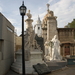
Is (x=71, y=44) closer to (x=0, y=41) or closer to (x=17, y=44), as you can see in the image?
(x=17, y=44)

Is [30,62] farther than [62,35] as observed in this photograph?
No

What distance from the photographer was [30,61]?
7.41 metres

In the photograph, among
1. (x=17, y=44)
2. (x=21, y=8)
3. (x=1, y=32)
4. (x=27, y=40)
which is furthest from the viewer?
(x=17, y=44)

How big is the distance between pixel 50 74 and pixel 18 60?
2.62 m

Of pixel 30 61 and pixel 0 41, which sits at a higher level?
pixel 0 41

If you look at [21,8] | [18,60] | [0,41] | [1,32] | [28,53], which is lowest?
[18,60]

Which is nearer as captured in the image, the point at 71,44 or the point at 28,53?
the point at 28,53

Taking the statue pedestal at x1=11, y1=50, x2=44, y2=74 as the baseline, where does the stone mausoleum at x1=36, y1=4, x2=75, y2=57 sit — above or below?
above

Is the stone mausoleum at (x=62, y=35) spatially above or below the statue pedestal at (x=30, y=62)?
above

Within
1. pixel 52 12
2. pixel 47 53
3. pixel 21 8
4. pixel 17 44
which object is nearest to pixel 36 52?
pixel 21 8

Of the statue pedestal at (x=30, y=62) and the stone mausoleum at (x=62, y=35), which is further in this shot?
the stone mausoleum at (x=62, y=35)

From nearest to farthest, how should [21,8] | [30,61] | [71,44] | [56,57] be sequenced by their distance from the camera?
[21,8] → [30,61] → [56,57] → [71,44]

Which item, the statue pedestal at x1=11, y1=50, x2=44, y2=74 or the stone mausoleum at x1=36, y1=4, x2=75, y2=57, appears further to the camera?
the stone mausoleum at x1=36, y1=4, x2=75, y2=57

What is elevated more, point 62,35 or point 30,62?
point 62,35
